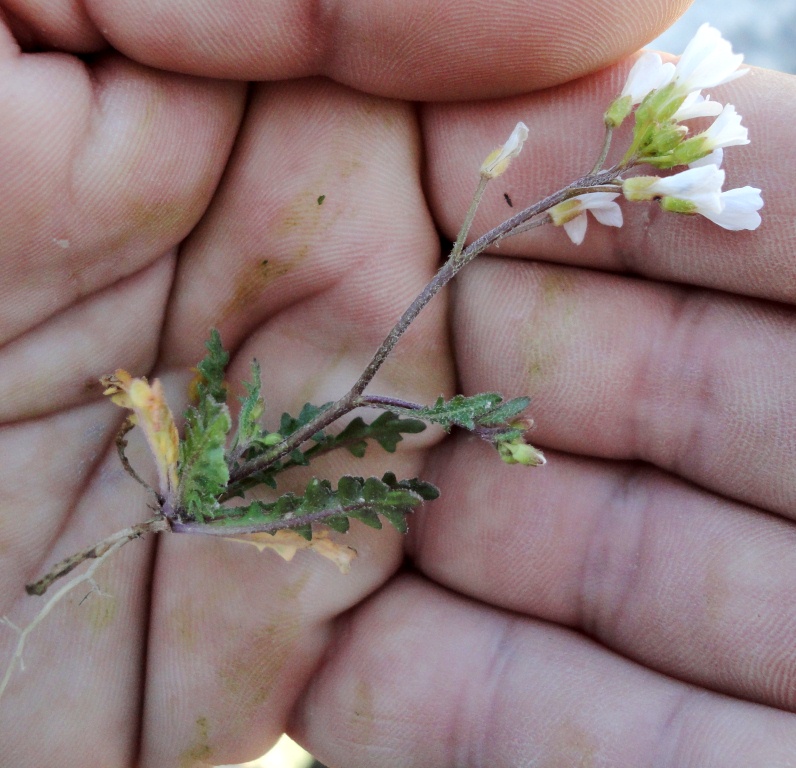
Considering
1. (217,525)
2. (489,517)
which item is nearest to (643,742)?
(489,517)

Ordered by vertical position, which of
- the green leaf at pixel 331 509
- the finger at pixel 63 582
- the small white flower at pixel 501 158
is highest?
the small white flower at pixel 501 158

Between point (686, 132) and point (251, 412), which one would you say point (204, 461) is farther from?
point (686, 132)

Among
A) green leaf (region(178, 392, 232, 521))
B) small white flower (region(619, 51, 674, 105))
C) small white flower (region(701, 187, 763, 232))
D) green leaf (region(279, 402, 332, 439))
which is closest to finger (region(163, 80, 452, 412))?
green leaf (region(279, 402, 332, 439))

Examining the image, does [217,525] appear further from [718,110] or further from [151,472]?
[718,110]

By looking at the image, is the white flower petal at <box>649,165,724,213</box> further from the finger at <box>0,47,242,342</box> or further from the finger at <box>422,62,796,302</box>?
the finger at <box>0,47,242,342</box>

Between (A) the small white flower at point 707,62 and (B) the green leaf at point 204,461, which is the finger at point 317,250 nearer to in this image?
(B) the green leaf at point 204,461

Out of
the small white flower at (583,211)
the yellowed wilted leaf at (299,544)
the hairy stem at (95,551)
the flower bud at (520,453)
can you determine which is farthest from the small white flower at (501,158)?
the hairy stem at (95,551)
